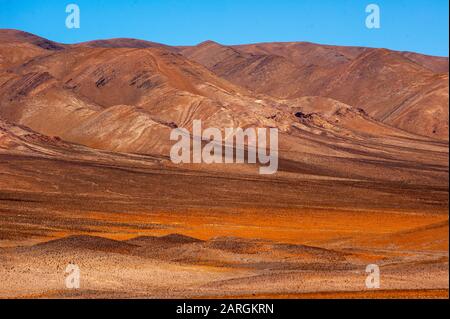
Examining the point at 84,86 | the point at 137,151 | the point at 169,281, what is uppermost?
the point at 84,86

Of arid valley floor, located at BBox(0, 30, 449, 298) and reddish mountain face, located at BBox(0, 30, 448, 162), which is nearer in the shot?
arid valley floor, located at BBox(0, 30, 449, 298)

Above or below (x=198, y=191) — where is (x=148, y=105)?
above

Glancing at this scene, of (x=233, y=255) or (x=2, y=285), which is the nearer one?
(x=2, y=285)

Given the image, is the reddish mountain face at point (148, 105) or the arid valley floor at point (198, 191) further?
the reddish mountain face at point (148, 105)

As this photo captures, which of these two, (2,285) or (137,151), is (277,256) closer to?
(2,285)

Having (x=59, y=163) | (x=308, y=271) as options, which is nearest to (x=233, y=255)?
(x=308, y=271)

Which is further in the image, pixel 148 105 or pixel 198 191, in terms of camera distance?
pixel 148 105

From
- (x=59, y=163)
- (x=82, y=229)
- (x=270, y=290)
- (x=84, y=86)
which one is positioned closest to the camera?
(x=270, y=290)

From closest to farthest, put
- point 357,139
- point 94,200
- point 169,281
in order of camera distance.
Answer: point 169,281 → point 94,200 → point 357,139
